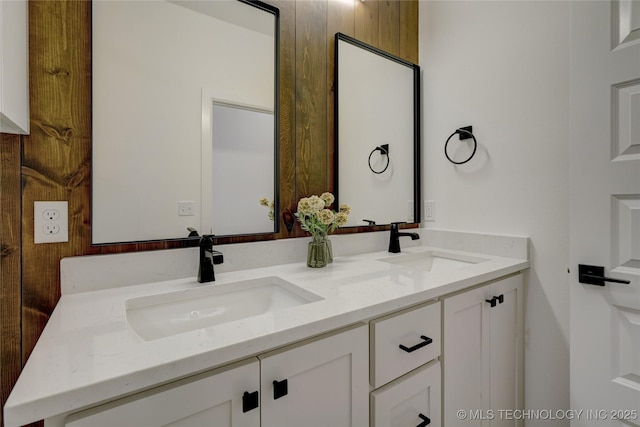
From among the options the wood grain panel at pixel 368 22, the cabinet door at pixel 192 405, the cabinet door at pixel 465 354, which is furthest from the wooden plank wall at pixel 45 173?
the wood grain panel at pixel 368 22

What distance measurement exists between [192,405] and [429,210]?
62.7 inches

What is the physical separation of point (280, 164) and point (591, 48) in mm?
1238

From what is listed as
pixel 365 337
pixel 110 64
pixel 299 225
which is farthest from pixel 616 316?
pixel 110 64

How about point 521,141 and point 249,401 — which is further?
point 521,141

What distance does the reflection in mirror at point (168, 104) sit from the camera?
97cm

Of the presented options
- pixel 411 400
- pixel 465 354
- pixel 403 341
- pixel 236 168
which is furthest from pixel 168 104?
pixel 465 354

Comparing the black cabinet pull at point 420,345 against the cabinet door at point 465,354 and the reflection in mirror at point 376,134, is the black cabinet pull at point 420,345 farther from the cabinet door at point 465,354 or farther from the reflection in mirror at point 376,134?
the reflection in mirror at point 376,134

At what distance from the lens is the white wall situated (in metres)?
1.33

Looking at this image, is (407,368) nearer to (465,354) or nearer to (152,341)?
(465,354)

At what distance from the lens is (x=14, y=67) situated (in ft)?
2.48

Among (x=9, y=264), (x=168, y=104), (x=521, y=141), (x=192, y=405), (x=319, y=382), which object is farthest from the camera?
(x=521, y=141)

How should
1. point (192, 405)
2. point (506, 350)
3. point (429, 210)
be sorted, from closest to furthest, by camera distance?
1. point (192, 405)
2. point (506, 350)
3. point (429, 210)

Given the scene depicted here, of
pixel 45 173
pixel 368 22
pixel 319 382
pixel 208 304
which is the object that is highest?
pixel 368 22

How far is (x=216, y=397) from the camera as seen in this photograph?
594 millimetres
